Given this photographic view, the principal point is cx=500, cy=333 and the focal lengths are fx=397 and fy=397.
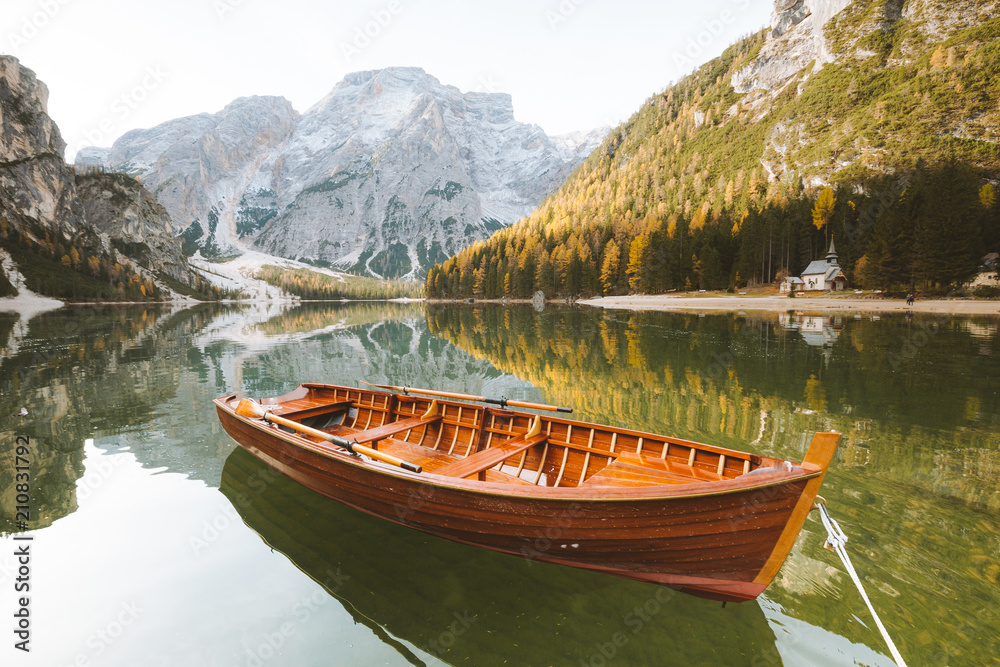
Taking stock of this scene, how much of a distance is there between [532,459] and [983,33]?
134980 millimetres

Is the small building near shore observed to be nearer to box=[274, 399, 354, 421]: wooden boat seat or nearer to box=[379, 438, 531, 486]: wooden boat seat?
box=[379, 438, 531, 486]: wooden boat seat

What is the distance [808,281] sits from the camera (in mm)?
64062

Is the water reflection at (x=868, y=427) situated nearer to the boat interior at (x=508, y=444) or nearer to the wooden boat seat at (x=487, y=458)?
the boat interior at (x=508, y=444)

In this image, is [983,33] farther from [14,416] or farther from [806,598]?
[14,416]

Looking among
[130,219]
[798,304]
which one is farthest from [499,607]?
[130,219]

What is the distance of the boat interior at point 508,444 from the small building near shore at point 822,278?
2869 inches

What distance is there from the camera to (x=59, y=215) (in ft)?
464

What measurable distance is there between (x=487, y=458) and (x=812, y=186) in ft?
374

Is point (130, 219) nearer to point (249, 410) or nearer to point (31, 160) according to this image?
point (31, 160)

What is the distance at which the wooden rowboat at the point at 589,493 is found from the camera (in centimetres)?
479

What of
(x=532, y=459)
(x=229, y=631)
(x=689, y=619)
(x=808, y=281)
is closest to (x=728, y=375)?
(x=532, y=459)

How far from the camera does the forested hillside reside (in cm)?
5047

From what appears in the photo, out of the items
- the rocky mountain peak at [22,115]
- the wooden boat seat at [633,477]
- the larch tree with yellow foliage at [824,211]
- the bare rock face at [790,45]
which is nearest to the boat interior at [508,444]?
the wooden boat seat at [633,477]

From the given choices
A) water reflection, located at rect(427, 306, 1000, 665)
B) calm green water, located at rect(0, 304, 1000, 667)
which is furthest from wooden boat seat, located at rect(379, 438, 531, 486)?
water reflection, located at rect(427, 306, 1000, 665)
